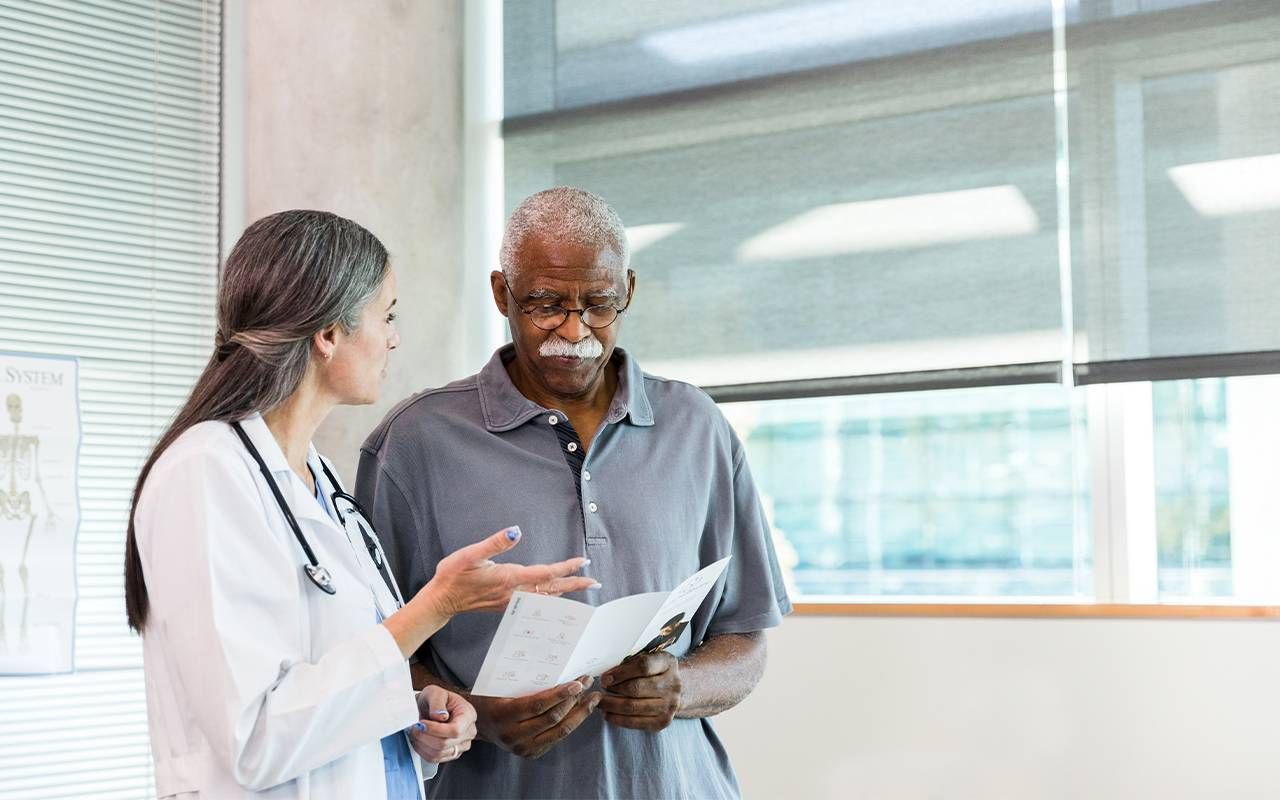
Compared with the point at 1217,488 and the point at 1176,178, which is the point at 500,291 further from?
the point at 1217,488

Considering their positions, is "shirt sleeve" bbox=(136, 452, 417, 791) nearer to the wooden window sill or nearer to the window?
the wooden window sill

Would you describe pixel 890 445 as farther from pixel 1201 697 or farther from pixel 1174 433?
pixel 1201 697

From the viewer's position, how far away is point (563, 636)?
150 centimetres

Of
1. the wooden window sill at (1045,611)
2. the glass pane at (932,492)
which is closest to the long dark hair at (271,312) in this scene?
the wooden window sill at (1045,611)

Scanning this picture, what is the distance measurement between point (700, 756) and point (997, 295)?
1.37 metres

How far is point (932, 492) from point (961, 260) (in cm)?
54

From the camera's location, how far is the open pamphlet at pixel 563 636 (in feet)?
4.80

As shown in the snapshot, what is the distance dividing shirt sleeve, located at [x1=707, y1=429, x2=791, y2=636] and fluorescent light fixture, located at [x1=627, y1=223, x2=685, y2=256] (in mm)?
1249

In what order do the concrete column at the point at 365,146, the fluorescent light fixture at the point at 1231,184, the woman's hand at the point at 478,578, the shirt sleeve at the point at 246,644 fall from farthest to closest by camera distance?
the concrete column at the point at 365,146 → the fluorescent light fixture at the point at 1231,184 → the woman's hand at the point at 478,578 → the shirt sleeve at the point at 246,644

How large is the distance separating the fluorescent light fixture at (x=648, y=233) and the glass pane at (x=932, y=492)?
1.70ft

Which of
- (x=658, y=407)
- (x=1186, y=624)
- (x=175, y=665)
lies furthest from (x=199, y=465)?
(x=1186, y=624)

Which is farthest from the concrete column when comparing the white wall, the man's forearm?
the man's forearm

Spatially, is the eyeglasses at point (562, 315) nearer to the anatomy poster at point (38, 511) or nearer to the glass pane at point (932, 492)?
the glass pane at point (932, 492)

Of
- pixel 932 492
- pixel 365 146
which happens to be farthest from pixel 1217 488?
pixel 365 146
